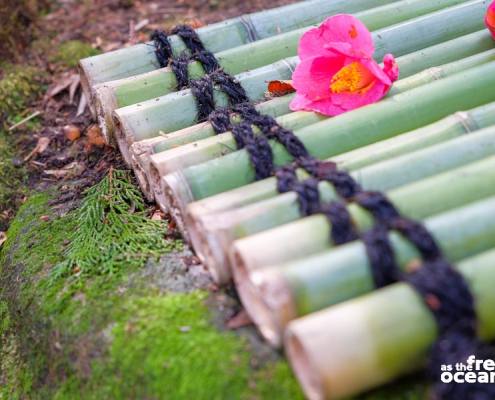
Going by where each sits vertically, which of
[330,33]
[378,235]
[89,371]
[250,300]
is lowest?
[89,371]

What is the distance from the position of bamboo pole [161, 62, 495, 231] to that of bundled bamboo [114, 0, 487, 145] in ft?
1.16

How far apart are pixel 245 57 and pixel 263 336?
1218mm

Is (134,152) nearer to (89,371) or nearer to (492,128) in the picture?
(89,371)

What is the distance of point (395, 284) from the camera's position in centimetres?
162

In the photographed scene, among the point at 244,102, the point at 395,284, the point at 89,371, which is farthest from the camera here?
the point at 244,102

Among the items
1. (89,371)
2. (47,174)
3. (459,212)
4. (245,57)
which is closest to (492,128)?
(459,212)

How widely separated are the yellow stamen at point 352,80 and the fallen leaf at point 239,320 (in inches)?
31.1

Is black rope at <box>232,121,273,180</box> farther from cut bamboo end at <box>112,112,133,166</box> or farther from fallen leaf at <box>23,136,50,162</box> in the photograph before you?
fallen leaf at <box>23,136,50,162</box>

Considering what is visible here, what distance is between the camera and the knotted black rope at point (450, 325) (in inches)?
58.7

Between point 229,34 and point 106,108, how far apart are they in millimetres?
602

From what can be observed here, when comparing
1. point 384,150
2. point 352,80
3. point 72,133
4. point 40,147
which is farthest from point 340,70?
point 40,147

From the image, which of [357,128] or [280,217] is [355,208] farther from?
[357,128]

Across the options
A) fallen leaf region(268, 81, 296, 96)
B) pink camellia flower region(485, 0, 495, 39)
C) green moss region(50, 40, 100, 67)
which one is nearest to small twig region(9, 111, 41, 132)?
green moss region(50, 40, 100, 67)

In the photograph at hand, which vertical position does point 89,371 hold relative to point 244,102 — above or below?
below
